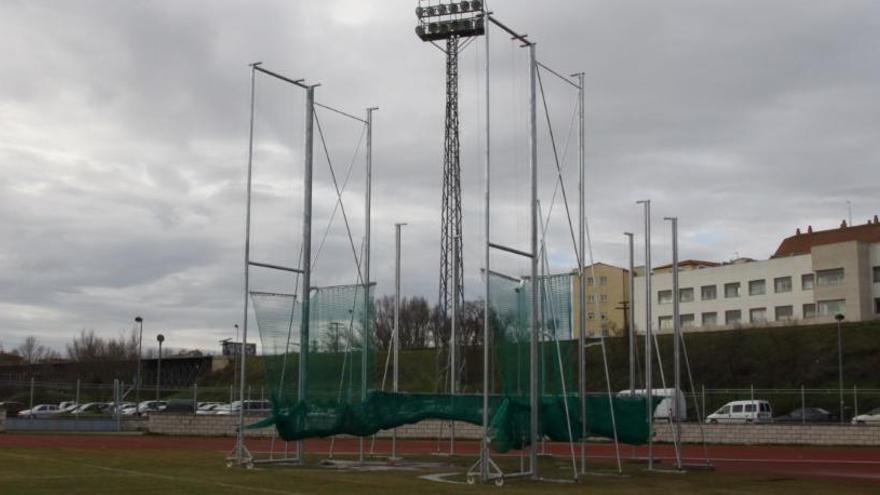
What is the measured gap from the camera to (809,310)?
83.6 meters

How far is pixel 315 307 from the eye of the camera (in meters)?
22.5

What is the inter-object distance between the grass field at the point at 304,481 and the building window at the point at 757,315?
67590mm

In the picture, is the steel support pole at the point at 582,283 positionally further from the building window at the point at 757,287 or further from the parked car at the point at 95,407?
the building window at the point at 757,287

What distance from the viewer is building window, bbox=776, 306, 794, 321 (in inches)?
3342

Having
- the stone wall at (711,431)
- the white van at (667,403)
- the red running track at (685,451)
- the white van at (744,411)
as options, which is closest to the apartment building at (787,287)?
the white van at (744,411)

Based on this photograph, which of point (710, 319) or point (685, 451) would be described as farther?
point (710, 319)

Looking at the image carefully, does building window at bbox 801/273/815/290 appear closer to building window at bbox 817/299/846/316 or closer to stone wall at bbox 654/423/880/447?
building window at bbox 817/299/846/316

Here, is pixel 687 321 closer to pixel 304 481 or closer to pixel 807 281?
pixel 807 281

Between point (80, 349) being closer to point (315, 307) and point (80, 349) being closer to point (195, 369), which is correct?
point (195, 369)

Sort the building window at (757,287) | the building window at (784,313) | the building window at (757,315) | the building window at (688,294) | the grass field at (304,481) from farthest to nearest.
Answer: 1. the building window at (688,294)
2. the building window at (757,287)
3. the building window at (757,315)
4. the building window at (784,313)
5. the grass field at (304,481)

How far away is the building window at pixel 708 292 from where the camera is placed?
300 feet

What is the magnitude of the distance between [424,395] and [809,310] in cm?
7057

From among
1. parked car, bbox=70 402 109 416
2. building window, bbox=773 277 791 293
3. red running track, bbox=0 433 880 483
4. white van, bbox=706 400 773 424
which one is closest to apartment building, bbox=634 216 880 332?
building window, bbox=773 277 791 293

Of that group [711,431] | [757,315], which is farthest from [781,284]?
[711,431]
